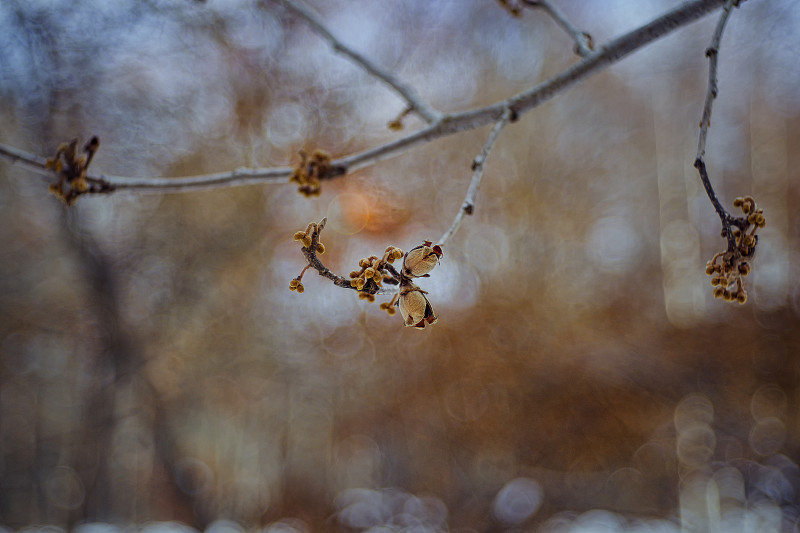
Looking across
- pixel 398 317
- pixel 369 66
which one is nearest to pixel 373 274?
pixel 369 66

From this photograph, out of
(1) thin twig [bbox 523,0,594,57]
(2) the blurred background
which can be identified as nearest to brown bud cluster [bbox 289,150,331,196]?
(1) thin twig [bbox 523,0,594,57]

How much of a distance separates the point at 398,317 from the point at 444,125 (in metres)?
2.77

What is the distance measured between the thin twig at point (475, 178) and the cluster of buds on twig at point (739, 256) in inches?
9.5

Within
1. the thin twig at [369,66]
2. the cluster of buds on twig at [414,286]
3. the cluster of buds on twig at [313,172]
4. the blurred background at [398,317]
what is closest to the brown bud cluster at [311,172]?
the cluster of buds on twig at [313,172]

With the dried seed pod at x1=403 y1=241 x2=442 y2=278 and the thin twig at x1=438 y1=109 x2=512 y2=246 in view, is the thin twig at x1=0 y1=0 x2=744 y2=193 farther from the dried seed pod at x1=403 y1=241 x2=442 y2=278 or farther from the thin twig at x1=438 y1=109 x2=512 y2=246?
the dried seed pod at x1=403 y1=241 x2=442 y2=278

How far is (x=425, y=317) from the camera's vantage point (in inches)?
16.4

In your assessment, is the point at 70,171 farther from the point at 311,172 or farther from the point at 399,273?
the point at 399,273

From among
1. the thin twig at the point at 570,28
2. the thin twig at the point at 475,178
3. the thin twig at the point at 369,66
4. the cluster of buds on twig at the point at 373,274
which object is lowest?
the cluster of buds on twig at the point at 373,274

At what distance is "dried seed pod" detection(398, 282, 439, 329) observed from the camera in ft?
1.32

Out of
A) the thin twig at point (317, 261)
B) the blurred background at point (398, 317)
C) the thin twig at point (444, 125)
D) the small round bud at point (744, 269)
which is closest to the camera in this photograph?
the thin twig at point (317, 261)

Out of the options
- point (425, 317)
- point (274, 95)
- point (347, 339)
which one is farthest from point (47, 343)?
point (425, 317)

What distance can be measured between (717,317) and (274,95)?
3.15m

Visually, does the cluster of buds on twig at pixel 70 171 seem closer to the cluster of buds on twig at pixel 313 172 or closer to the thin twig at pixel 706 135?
the cluster of buds on twig at pixel 313 172

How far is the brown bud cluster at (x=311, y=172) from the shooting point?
25.0 inches
